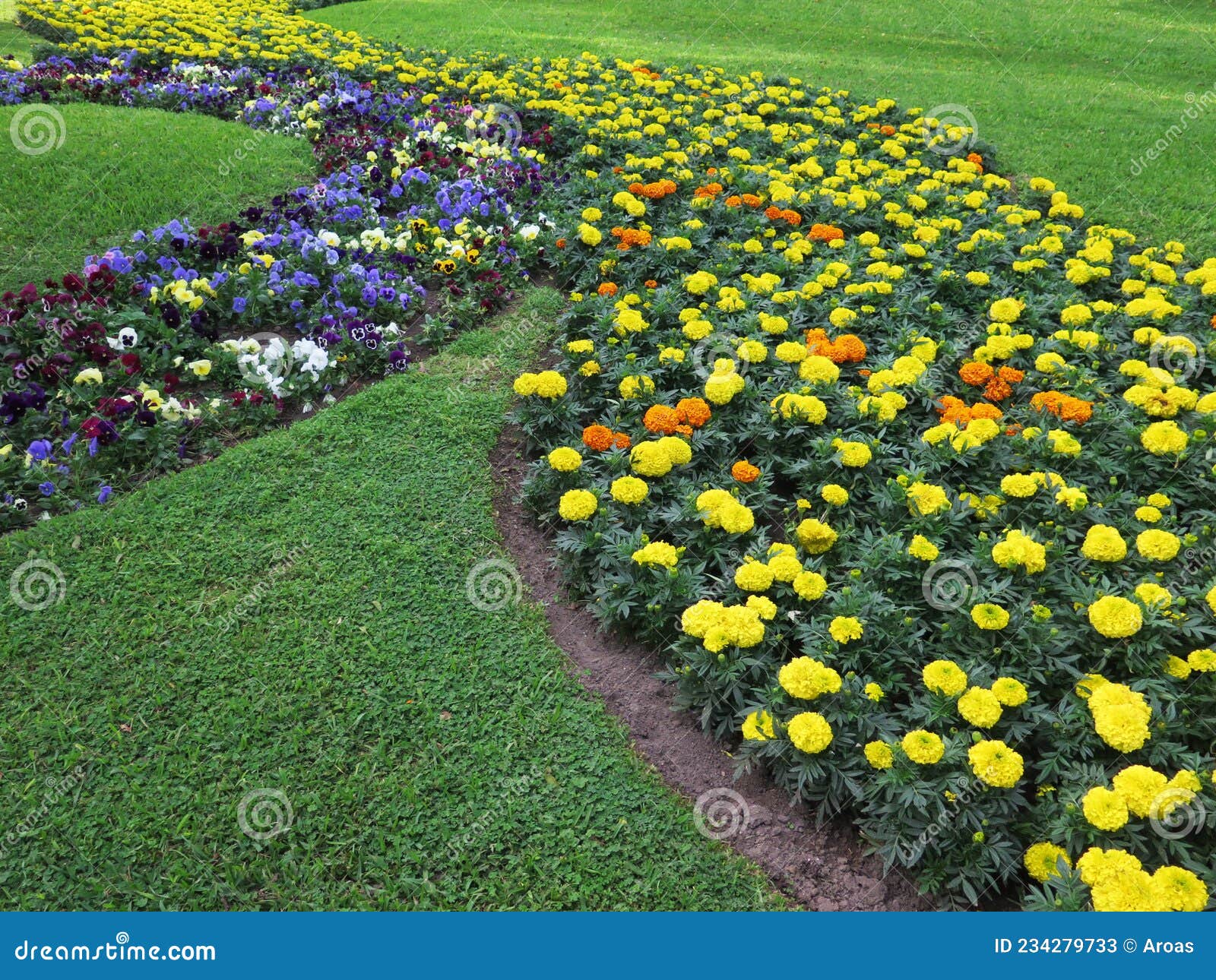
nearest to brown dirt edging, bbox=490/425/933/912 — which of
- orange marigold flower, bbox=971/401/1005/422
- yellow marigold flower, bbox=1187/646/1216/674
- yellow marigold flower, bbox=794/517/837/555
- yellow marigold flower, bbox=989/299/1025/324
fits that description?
yellow marigold flower, bbox=794/517/837/555

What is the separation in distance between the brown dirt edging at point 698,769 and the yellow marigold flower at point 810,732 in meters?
0.35

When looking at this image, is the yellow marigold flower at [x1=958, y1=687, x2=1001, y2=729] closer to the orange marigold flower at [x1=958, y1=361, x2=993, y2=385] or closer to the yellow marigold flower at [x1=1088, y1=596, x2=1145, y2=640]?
the yellow marigold flower at [x1=1088, y1=596, x2=1145, y2=640]

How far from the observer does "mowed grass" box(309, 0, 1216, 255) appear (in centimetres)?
869

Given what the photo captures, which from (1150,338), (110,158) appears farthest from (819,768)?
(110,158)

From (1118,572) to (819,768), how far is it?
158 centimetres

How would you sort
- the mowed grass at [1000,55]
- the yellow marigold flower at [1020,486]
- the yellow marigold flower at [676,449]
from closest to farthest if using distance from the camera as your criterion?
the yellow marigold flower at [1020,486]
the yellow marigold flower at [676,449]
the mowed grass at [1000,55]

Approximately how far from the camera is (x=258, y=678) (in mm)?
3537

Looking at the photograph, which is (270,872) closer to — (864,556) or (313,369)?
(864,556)

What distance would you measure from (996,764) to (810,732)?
0.60m

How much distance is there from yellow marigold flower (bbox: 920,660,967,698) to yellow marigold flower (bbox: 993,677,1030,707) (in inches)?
4.2

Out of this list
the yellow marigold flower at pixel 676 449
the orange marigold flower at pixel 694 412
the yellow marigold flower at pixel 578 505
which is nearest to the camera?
the yellow marigold flower at pixel 578 505

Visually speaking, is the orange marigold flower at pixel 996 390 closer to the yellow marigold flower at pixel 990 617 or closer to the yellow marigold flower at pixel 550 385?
the yellow marigold flower at pixel 990 617

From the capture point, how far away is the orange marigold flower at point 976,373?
4.69 m

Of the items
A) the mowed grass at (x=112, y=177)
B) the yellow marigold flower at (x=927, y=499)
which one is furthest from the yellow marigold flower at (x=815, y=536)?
the mowed grass at (x=112, y=177)
